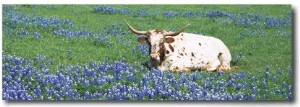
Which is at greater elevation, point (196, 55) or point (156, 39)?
point (156, 39)

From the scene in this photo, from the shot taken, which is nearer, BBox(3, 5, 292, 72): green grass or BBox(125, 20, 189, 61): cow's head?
BBox(125, 20, 189, 61): cow's head

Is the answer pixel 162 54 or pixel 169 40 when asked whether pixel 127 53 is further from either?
pixel 169 40

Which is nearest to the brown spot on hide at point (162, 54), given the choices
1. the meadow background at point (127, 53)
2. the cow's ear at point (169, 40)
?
the cow's ear at point (169, 40)

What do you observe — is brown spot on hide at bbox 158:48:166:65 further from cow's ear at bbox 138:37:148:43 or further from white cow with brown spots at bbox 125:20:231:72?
cow's ear at bbox 138:37:148:43

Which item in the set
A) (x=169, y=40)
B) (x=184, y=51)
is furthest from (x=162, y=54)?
(x=184, y=51)

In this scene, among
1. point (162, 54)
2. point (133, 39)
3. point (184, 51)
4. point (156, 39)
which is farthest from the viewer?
point (133, 39)

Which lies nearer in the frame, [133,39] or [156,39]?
[156,39]

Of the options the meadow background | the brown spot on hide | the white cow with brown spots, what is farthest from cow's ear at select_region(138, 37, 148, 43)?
the meadow background
